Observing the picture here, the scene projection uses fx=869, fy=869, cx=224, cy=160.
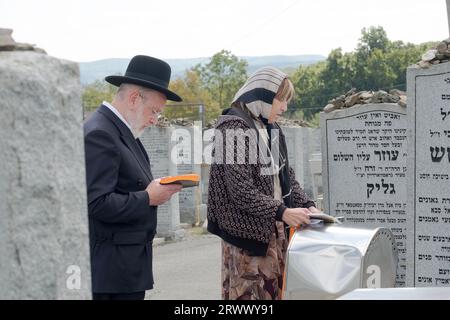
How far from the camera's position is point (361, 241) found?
434cm

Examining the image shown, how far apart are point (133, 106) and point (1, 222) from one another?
7.94ft

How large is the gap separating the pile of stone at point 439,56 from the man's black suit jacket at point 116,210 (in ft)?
8.41

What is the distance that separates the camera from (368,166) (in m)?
7.58

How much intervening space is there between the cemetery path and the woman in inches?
161

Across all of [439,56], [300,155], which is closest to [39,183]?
[439,56]

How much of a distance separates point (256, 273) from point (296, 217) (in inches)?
19.0

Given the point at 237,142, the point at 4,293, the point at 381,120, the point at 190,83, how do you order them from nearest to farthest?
1. the point at 4,293
2. the point at 237,142
3. the point at 381,120
4. the point at 190,83

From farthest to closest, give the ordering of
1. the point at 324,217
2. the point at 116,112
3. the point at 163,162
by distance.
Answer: the point at 163,162, the point at 324,217, the point at 116,112

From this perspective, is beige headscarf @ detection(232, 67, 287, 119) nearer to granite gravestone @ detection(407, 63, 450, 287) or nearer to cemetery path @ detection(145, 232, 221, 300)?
granite gravestone @ detection(407, 63, 450, 287)

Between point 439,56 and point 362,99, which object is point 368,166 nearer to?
point 362,99

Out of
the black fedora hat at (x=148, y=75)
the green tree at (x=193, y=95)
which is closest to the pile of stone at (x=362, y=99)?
the black fedora hat at (x=148, y=75)

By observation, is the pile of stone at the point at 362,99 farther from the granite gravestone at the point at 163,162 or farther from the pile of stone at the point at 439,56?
the granite gravestone at the point at 163,162
